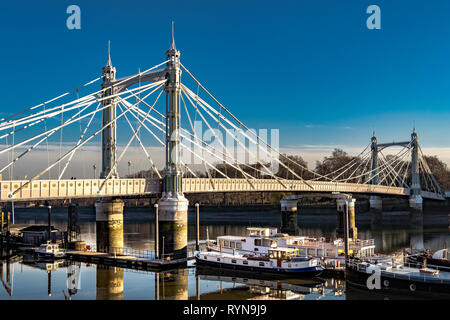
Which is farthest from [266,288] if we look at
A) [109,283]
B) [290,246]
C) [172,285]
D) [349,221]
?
[349,221]

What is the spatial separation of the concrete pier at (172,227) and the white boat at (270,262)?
79.1 inches

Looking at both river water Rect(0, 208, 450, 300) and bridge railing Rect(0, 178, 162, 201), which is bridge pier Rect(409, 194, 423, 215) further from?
bridge railing Rect(0, 178, 162, 201)

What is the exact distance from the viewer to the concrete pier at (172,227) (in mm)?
42188

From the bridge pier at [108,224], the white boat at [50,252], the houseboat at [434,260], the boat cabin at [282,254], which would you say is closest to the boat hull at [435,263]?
the houseboat at [434,260]

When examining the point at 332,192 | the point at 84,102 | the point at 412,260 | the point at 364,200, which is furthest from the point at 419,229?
the point at 84,102

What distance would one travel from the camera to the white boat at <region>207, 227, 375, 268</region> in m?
40.1

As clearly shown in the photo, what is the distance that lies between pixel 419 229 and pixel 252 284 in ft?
175

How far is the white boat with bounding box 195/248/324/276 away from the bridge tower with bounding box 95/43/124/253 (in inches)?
486

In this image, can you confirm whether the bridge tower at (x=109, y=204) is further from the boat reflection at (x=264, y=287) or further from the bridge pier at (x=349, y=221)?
the bridge pier at (x=349, y=221)

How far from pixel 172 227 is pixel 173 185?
12.8 ft

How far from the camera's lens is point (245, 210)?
10606 centimetres

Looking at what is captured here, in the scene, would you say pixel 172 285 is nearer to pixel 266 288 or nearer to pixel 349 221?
pixel 266 288
